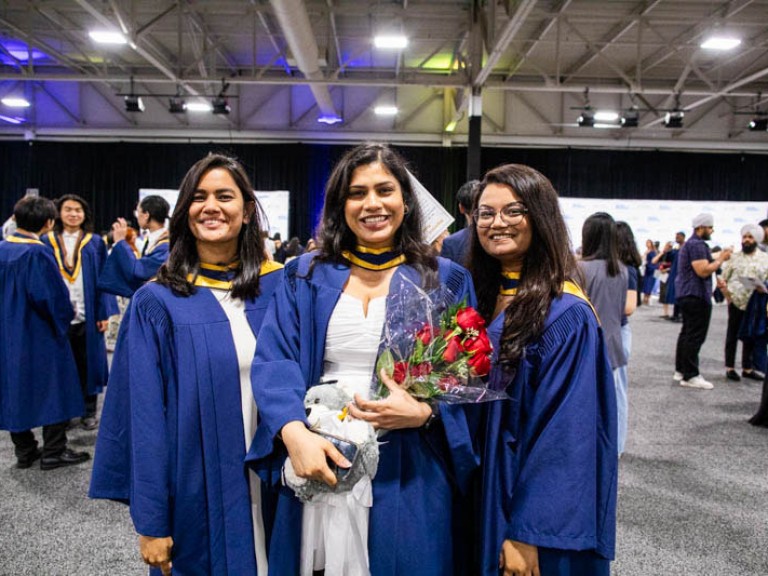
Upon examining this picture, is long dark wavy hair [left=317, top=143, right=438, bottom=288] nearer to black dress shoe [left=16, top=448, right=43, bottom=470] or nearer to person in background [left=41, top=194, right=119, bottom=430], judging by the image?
black dress shoe [left=16, top=448, right=43, bottom=470]

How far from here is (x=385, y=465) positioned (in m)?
1.27

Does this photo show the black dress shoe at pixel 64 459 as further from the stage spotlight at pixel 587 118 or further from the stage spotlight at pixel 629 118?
the stage spotlight at pixel 629 118

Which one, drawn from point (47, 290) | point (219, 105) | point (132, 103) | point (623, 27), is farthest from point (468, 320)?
point (132, 103)

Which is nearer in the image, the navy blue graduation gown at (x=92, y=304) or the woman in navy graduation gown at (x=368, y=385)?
the woman in navy graduation gown at (x=368, y=385)

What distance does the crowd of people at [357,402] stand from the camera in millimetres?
1217

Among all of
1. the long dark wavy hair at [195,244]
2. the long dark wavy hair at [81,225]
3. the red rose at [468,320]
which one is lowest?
the red rose at [468,320]

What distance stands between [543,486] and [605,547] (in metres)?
0.19

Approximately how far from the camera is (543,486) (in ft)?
3.96

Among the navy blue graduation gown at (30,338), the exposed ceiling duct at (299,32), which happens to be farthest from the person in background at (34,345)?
the exposed ceiling duct at (299,32)

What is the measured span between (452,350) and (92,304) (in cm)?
358

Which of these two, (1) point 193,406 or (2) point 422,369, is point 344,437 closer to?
(2) point 422,369

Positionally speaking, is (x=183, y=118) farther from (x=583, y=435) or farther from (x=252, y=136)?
(x=583, y=435)

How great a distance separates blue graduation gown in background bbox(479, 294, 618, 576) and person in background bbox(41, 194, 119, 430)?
347 cm

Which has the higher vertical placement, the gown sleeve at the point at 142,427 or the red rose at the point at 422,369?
the red rose at the point at 422,369
